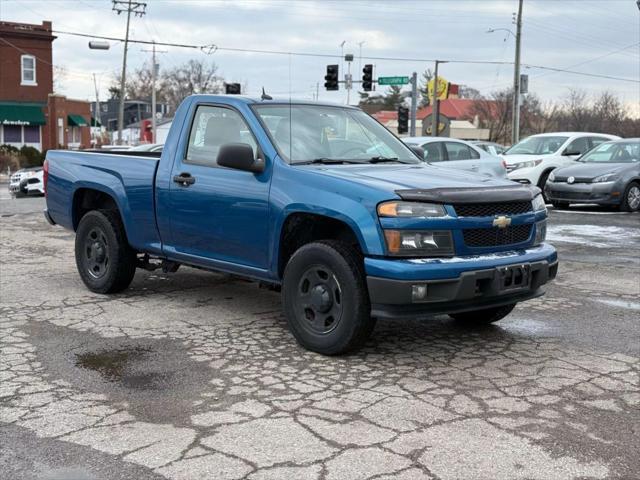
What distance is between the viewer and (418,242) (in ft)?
16.2

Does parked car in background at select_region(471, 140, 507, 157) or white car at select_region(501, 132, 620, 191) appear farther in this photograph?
parked car in background at select_region(471, 140, 507, 157)

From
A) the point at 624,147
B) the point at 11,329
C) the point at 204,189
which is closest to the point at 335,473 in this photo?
the point at 204,189

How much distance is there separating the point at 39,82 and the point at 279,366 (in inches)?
1787

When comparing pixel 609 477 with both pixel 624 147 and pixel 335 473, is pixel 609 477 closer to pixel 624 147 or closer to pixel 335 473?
pixel 335 473

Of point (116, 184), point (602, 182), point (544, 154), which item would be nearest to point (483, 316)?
point (116, 184)

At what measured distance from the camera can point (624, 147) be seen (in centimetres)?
1666

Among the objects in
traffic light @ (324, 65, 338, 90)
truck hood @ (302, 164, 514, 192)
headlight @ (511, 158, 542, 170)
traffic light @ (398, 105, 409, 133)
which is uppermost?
traffic light @ (324, 65, 338, 90)

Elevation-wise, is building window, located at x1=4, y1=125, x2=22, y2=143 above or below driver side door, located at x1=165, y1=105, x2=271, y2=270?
above

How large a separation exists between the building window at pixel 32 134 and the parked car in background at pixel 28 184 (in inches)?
1003

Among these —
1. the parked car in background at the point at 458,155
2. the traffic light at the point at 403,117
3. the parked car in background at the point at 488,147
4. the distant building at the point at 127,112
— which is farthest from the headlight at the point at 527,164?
the distant building at the point at 127,112

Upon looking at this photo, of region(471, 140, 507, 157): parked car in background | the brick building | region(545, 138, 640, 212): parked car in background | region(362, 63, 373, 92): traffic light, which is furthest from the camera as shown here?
the brick building

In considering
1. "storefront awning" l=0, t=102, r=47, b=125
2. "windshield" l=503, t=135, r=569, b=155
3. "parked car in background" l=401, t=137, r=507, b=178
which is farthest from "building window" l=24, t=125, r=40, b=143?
"parked car in background" l=401, t=137, r=507, b=178

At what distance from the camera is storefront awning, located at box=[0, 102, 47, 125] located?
4434cm

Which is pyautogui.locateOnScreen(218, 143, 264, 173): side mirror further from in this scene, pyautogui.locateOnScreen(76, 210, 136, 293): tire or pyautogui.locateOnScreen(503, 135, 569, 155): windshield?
pyautogui.locateOnScreen(503, 135, 569, 155): windshield
